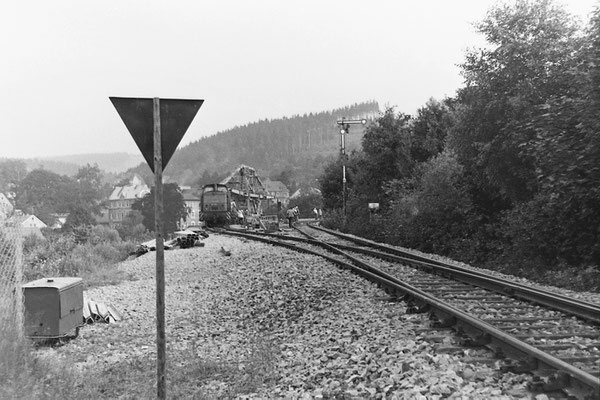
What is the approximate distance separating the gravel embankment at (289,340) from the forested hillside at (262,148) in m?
142

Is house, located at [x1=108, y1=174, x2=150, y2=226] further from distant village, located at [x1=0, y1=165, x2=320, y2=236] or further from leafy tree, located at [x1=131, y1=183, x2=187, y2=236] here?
leafy tree, located at [x1=131, y1=183, x2=187, y2=236]

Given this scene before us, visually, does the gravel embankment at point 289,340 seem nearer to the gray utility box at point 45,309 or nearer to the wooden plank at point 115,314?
the wooden plank at point 115,314

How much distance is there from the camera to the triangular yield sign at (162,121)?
4488 millimetres

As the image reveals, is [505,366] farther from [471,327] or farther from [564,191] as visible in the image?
[564,191]

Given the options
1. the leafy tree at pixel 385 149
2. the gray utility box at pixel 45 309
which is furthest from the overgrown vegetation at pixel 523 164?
the gray utility box at pixel 45 309

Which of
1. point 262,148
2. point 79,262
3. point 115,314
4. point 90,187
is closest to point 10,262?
point 115,314

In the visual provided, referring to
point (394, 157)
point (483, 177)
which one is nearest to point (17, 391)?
point (483, 177)

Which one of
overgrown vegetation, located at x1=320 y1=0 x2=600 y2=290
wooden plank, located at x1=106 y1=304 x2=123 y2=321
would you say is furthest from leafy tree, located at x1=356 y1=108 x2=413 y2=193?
wooden plank, located at x1=106 y1=304 x2=123 y2=321

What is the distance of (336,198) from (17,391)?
45088 mm

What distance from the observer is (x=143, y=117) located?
4.51 meters

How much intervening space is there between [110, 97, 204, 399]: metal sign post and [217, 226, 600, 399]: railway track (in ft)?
10.5

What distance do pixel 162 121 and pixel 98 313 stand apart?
5.80 m

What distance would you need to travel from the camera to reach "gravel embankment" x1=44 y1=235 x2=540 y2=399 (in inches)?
179

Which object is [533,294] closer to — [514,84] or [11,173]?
[514,84]
